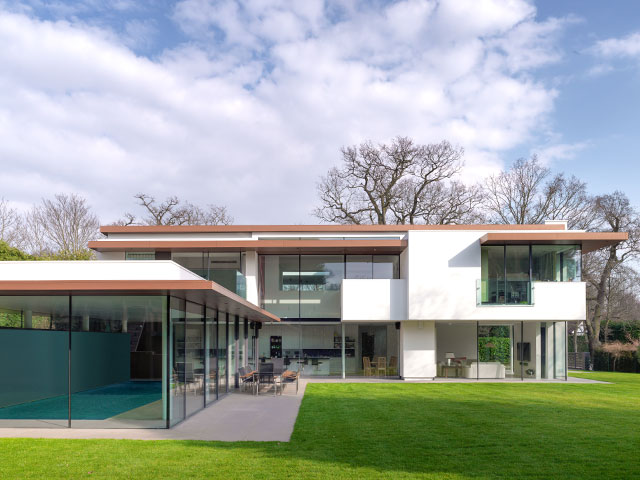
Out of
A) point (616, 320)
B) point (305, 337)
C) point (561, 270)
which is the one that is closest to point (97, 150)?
point (305, 337)

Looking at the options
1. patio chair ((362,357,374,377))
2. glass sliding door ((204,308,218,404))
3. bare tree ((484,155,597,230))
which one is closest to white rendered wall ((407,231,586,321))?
patio chair ((362,357,374,377))

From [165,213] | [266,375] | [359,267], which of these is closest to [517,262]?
[359,267]

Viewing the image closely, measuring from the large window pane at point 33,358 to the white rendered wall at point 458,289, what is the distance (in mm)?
12882

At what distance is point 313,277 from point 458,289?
19.8 feet

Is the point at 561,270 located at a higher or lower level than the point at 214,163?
lower

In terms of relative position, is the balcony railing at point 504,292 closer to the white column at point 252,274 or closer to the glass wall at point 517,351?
the glass wall at point 517,351

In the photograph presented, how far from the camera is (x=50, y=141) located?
1107 inches

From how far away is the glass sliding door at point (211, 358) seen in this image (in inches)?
618

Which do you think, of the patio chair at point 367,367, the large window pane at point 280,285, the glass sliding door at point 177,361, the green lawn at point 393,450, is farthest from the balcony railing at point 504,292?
the glass sliding door at point 177,361

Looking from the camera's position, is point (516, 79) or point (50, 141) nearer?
point (516, 79)

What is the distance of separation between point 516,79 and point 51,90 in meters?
16.7

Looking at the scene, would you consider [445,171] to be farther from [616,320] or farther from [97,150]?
[97,150]

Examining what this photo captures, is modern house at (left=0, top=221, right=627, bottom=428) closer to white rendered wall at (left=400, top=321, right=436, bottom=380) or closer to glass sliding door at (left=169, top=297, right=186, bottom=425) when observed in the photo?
white rendered wall at (left=400, top=321, right=436, bottom=380)

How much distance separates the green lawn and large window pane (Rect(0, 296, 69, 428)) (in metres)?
5.29
